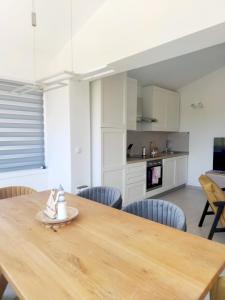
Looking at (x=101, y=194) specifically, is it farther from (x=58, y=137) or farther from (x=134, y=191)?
(x=134, y=191)

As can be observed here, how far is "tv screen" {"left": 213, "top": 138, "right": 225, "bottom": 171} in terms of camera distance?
4.64 metres

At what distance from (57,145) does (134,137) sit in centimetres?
203

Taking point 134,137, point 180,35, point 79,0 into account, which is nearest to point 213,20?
point 180,35

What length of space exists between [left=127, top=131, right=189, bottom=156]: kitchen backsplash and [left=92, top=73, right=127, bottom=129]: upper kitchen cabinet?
1.17m

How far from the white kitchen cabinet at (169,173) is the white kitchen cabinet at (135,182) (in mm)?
761

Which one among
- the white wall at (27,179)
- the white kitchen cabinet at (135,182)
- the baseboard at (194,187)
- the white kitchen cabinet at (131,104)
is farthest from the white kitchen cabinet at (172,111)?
the white wall at (27,179)

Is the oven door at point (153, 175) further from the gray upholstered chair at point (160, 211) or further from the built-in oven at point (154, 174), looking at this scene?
the gray upholstered chair at point (160, 211)

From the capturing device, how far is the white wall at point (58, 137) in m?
3.05

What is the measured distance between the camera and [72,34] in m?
2.86

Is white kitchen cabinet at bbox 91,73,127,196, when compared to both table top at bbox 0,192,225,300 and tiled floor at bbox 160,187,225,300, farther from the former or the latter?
table top at bbox 0,192,225,300

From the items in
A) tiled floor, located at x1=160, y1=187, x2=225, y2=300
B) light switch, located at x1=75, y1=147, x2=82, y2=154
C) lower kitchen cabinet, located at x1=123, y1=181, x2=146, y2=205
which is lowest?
tiled floor, located at x1=160, y1=187, x2=225, y2=300

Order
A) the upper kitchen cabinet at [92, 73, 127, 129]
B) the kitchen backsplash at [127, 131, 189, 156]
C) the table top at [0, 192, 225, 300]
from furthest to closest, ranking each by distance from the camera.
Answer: the kitchen backsplash at [127, 131, 189, 156]
the upper kitchen cabinet at [92, 73, 127, 129]
the table top at [0, 192, 225, 300]

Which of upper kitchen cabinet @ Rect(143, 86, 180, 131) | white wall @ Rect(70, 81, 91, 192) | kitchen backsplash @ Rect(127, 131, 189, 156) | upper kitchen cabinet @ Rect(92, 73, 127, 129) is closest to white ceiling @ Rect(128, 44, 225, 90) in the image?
upper kitchen cabinet @ Rect(143, 86, 180, 131)

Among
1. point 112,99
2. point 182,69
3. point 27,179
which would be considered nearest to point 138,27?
point 112,99
